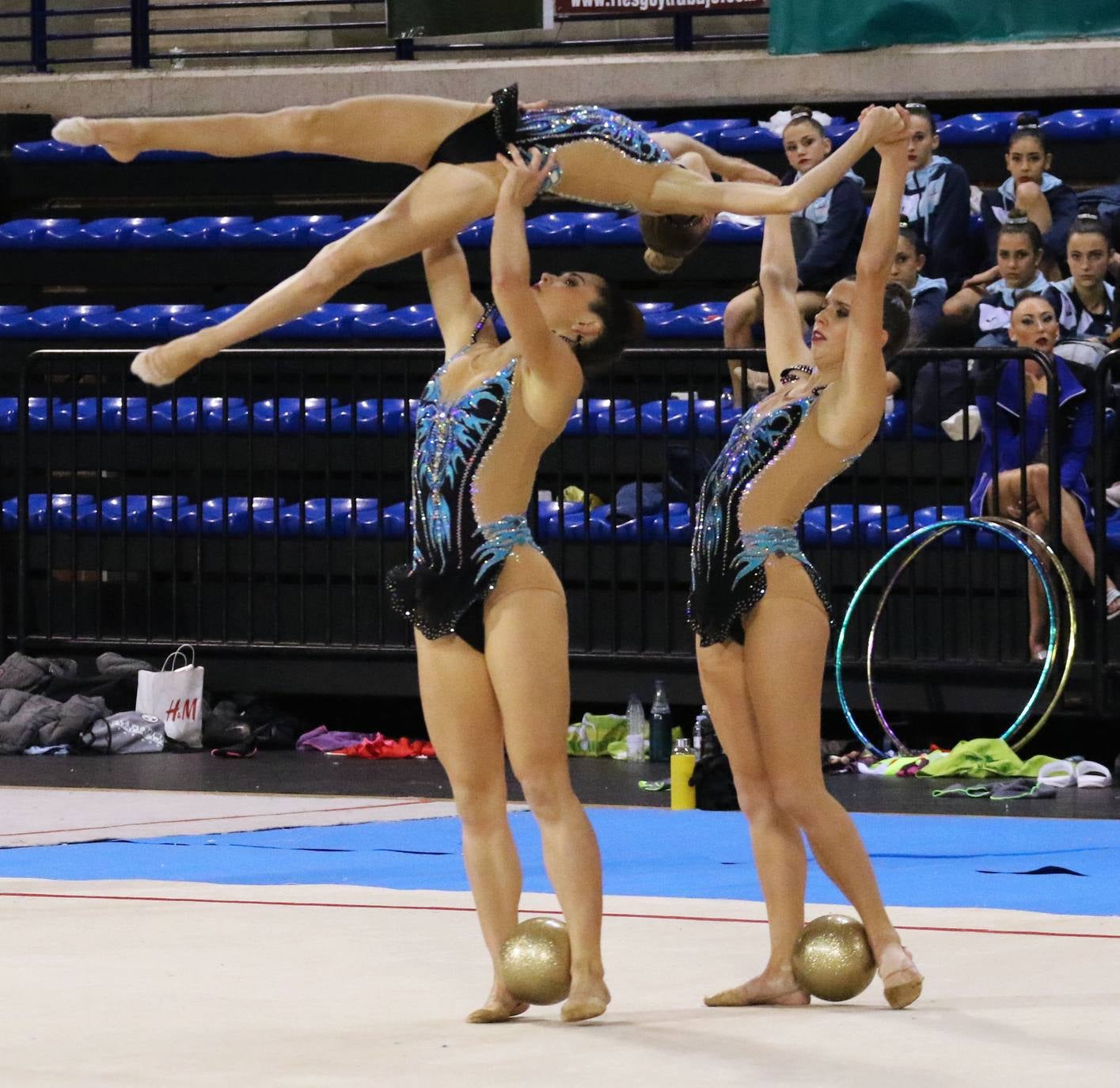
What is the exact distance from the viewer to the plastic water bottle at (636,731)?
8852 mm

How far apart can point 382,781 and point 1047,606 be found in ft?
8.70

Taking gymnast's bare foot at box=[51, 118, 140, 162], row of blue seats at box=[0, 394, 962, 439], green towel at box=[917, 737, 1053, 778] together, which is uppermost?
gymnast's bare foot at box=[51, 118, 140, 162]

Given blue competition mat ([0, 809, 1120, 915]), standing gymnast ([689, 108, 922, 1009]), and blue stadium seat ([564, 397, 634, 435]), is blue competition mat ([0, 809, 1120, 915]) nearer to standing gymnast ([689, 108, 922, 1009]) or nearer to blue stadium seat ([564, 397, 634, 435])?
standing gymnast ([689, 108, 922, 1009])

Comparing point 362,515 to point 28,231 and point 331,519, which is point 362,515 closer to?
point 331,519

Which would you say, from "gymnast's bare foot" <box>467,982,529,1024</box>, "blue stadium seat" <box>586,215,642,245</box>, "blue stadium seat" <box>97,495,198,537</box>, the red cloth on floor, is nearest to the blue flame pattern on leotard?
"gymnast's bare foot" <box>467,982,529,1024</box>

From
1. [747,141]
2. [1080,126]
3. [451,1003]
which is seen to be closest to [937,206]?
[1080,126]

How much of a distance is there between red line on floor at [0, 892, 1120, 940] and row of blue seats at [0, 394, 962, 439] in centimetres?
355

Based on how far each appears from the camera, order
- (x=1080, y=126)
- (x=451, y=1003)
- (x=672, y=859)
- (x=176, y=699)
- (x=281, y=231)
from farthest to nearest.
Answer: (x=281, y=231) → (x=1080, y=126) → (x=176, y=699) → (x=672, y=859) → (x=451, y=1003)

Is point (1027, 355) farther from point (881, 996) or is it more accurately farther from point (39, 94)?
point (39, 94)

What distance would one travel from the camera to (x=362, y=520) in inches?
376

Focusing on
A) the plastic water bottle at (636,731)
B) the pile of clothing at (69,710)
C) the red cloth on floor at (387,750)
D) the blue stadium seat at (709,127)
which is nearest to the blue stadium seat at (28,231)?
the pile of clothing at (69,710)

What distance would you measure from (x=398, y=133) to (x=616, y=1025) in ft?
5.76

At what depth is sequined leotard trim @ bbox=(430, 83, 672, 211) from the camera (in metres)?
4.12

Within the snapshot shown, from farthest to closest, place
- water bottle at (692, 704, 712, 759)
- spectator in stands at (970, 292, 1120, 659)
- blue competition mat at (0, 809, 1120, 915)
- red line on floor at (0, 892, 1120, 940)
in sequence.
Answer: spectator in stands at (970, 292, 1120, 659) < water bottle at (692, 704, 712, 759) < blue competition mat at (0, 809, 1120, 915) < red line on floor at (0, 892, 1120, 940)
